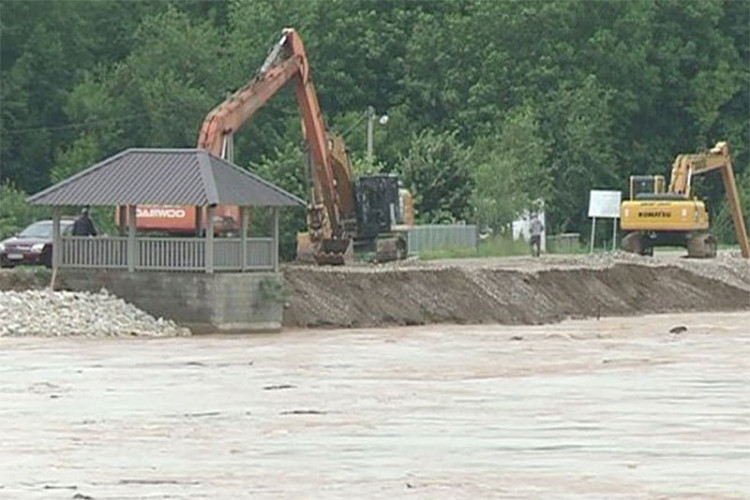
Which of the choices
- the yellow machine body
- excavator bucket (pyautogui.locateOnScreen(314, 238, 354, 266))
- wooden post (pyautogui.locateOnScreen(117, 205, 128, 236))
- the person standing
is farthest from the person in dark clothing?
the yellow machine body

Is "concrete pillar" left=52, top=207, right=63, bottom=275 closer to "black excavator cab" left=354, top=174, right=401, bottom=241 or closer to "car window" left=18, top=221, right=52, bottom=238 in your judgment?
"car window" left=18, top=221, right=52, bottom=238

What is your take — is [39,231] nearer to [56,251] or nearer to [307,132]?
[307,132]

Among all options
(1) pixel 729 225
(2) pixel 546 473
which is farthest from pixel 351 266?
(1) pixel 729 225

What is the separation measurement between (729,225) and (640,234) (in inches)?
980

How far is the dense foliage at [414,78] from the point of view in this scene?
10094 centimetres

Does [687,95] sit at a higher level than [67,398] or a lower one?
higher

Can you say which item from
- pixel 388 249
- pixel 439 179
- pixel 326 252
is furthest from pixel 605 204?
pixel 326 252

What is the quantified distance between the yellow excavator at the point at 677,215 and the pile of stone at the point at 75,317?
31.6 metres

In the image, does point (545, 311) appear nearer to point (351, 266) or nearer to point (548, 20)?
point (351, 266)

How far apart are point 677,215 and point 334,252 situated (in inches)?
748

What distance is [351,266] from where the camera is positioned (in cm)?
6006

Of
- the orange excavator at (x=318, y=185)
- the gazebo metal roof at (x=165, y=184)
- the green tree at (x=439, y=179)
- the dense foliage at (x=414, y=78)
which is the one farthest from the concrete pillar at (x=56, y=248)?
the dense foliage at (x=414, y=78)

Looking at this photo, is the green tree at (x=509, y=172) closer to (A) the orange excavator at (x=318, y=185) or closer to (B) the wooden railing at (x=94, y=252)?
(A) the orange excavator at (x=318, y=185)

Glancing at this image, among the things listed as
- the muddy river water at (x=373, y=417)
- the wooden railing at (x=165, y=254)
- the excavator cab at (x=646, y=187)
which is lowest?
the muddy river water at (x=373, y=417)
